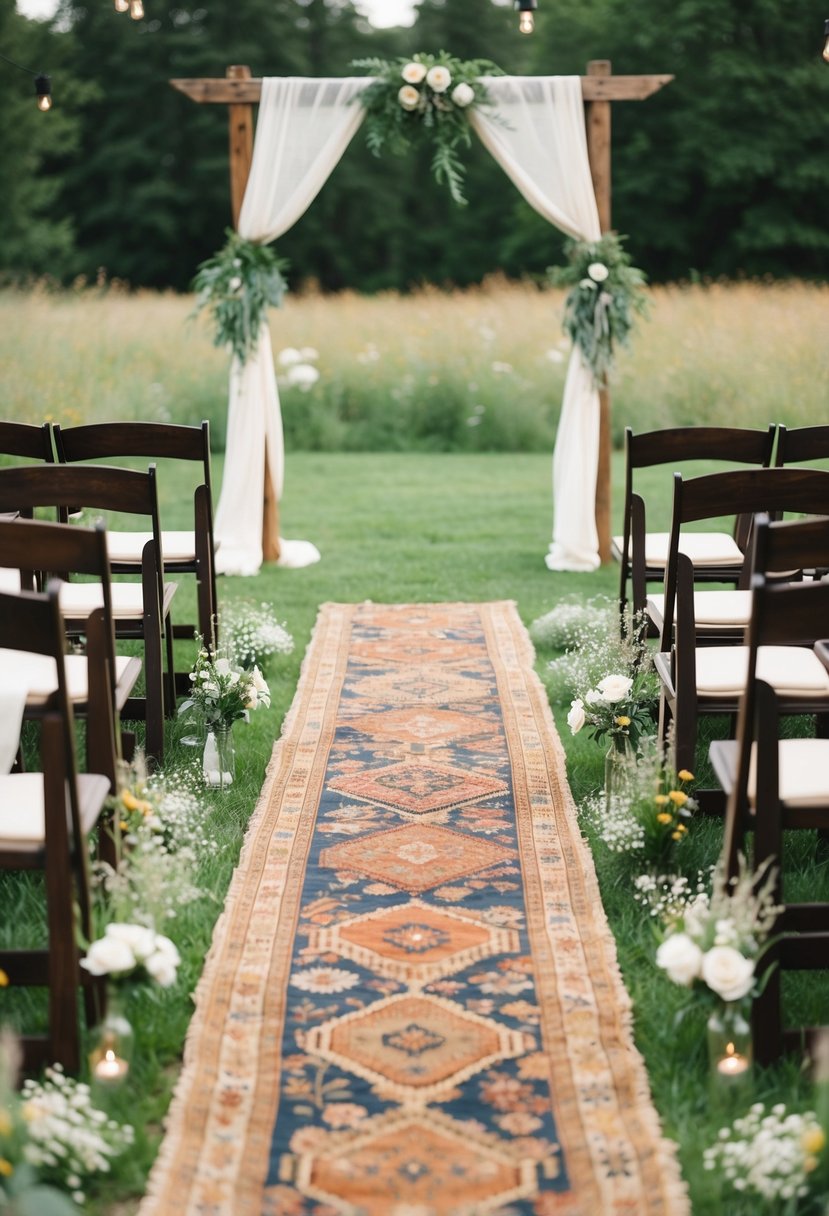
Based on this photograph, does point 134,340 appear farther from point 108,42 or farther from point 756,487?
point 108,42

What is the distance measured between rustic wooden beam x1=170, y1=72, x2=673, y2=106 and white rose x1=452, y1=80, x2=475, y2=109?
606 millimetres

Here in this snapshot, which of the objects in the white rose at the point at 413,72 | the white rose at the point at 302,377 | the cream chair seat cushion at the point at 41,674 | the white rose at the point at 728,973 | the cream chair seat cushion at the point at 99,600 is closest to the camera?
the white rose at the point at 728,973

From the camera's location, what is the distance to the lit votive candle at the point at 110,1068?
259cm

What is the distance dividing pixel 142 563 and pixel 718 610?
1822mm

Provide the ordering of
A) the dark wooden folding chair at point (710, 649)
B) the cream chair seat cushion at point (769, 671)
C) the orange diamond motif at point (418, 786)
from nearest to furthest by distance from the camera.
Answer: the cream chair seat cushion at point (769, 671), the dark wooden folding chair at point (710, 649), the orange diamond motif at point (418, 786)

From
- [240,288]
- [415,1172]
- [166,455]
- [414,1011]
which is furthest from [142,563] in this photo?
[240,288]

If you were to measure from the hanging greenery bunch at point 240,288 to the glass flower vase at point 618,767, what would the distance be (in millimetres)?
4130

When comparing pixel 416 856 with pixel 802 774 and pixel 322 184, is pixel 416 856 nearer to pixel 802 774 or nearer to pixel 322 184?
pixel 802 774

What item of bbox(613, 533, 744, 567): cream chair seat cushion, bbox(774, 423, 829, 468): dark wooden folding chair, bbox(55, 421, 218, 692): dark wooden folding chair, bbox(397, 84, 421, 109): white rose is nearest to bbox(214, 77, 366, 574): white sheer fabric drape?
bbox(397, 84, 421, 109): white rose

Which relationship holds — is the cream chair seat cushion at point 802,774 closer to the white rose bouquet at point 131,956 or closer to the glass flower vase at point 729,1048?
the glass flower vase at point 729,1048

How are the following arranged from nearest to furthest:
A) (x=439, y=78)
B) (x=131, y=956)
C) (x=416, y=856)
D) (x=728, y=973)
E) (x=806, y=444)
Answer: (x=728, y=973), (x=131, y=956), (x=416, y=856), (x=806, y=444), (x=439, y=78)

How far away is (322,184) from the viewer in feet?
24.0

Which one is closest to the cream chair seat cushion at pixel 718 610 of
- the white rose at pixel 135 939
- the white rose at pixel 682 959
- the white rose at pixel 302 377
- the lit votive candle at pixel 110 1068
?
the white rose at pixel 682 959

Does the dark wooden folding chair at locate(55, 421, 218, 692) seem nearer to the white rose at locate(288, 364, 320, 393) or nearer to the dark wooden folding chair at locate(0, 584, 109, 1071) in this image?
the dark wooden folding chair at locate(0, 584, 109, 1071)
